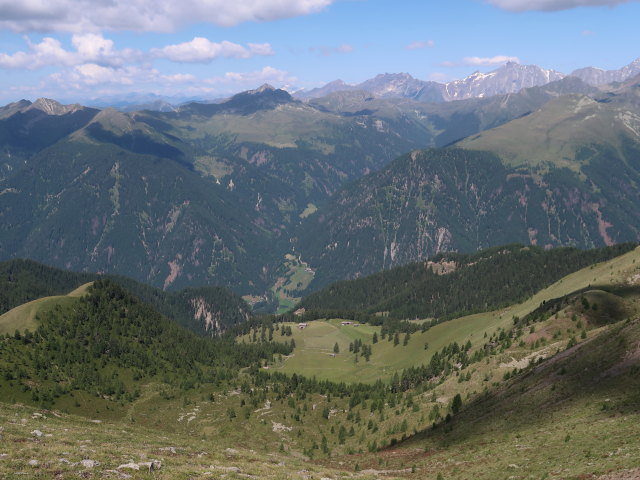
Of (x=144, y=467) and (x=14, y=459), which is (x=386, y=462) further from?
(x=14, y=459)

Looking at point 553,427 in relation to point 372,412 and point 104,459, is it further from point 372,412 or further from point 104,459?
point 372,412

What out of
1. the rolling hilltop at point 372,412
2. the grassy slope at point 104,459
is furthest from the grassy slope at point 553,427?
the grassy slope at point 104,459

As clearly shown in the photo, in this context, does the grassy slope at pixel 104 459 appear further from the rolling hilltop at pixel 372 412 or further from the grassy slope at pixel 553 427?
the grassy slope at pixel 553 427

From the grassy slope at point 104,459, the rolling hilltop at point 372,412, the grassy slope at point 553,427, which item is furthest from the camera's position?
the rolling hilltop at point 372,412

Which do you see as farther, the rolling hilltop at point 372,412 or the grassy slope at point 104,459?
the rolling hilltop at point 372,412

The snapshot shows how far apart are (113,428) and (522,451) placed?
70.4 meters

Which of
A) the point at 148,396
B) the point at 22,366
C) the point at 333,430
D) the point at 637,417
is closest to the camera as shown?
the point at 637,417

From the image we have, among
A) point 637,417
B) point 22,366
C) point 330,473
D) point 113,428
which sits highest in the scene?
point 637,417

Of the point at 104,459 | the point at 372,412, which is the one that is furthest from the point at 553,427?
the point at 372,412

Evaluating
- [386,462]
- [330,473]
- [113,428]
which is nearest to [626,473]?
[330,473]

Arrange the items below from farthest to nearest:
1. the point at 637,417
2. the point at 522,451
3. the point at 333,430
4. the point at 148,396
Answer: the point at 148,396 → the point at 333,430 → the point at 522,451 → the point at 637,417

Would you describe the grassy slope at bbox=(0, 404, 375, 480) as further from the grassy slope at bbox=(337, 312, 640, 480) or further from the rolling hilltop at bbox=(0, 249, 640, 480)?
the grassy slope at bbox=(337, 312, 640, 480)

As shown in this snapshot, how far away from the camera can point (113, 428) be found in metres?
93.7

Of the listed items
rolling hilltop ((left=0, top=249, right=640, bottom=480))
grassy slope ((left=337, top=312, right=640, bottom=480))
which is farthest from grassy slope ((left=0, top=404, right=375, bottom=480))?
grassy slope ((left=337, top=312, right=640, bottom=480))
